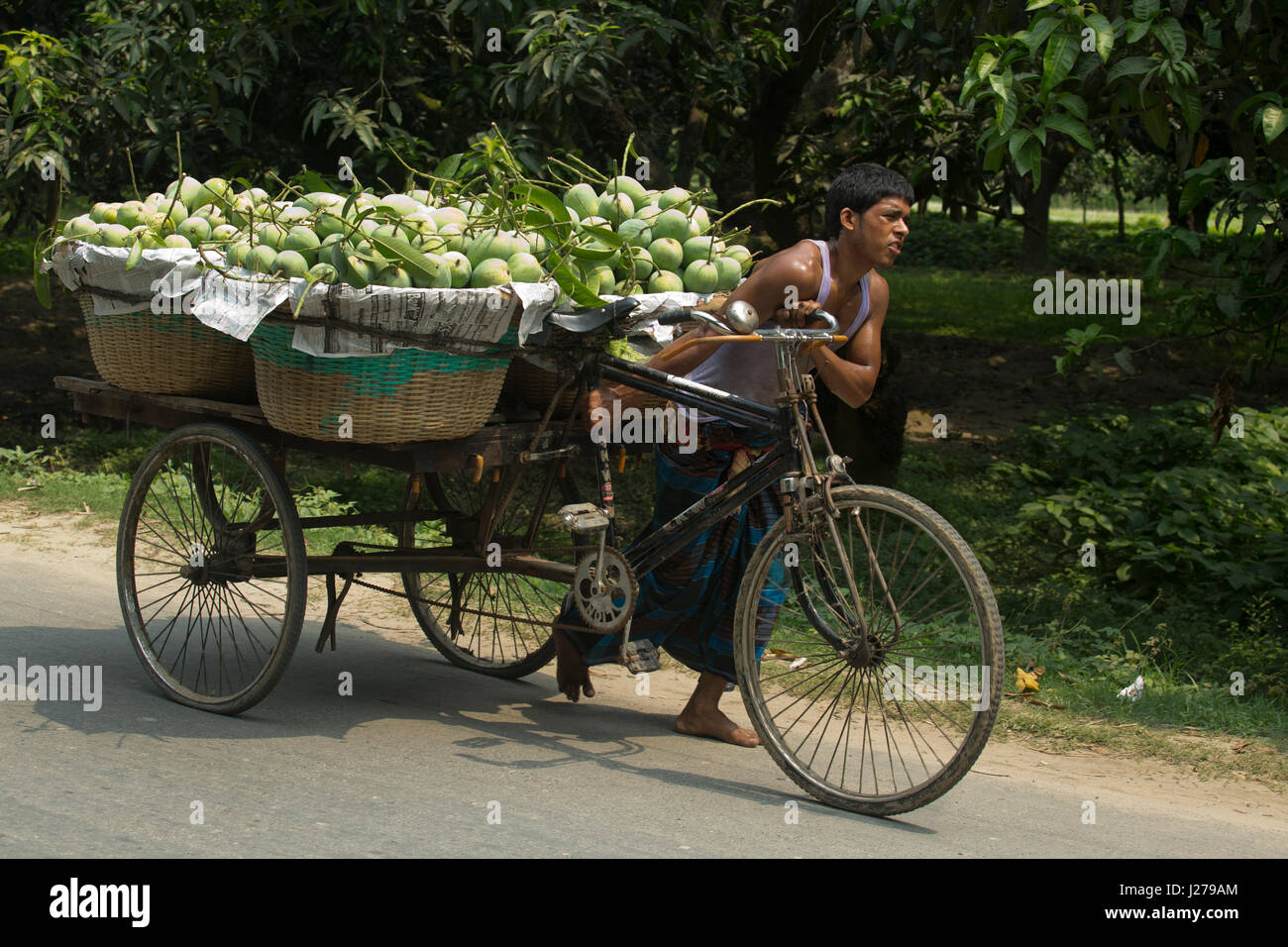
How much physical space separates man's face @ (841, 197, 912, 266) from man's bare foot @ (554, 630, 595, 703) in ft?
5.11

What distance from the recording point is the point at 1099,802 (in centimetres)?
377

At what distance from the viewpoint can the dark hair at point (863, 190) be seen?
12.3 ft

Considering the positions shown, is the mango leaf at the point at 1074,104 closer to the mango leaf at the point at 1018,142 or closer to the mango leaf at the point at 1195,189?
the mango leaf at the point at 1018,142

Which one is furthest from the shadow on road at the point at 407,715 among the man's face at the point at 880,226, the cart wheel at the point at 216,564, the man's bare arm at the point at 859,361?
the man's face at the point at 880,226

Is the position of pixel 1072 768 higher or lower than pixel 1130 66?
lower

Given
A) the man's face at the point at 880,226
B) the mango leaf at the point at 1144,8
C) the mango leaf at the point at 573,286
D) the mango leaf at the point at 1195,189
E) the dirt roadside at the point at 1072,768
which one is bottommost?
the dirt roadside at the point at 1072,768

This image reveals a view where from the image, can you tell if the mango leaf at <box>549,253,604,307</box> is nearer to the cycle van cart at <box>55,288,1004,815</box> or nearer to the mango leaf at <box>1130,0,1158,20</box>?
the cycle van cart at <box>55,288,1004,815</box>

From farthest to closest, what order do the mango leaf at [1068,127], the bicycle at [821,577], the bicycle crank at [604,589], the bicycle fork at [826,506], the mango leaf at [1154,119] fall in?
the mango leaf at [1154,119], the mango leaf at [1068,127], the bicycle crank at [604,589], the bicycle fork at [826,506], the bicycle at [821,577]

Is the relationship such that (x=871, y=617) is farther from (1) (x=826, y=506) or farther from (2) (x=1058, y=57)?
(2) (x=1058, y=57)

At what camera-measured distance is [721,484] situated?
4.02m

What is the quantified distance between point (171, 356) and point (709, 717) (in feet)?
6.52

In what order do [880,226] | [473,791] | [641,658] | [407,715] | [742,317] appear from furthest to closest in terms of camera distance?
[407,715] → [641,658] → [880,226] → [473,791] → [742,317]

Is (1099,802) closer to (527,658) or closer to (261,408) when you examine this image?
(527,658)

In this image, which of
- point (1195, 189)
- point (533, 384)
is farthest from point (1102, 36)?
point (533, 384)
